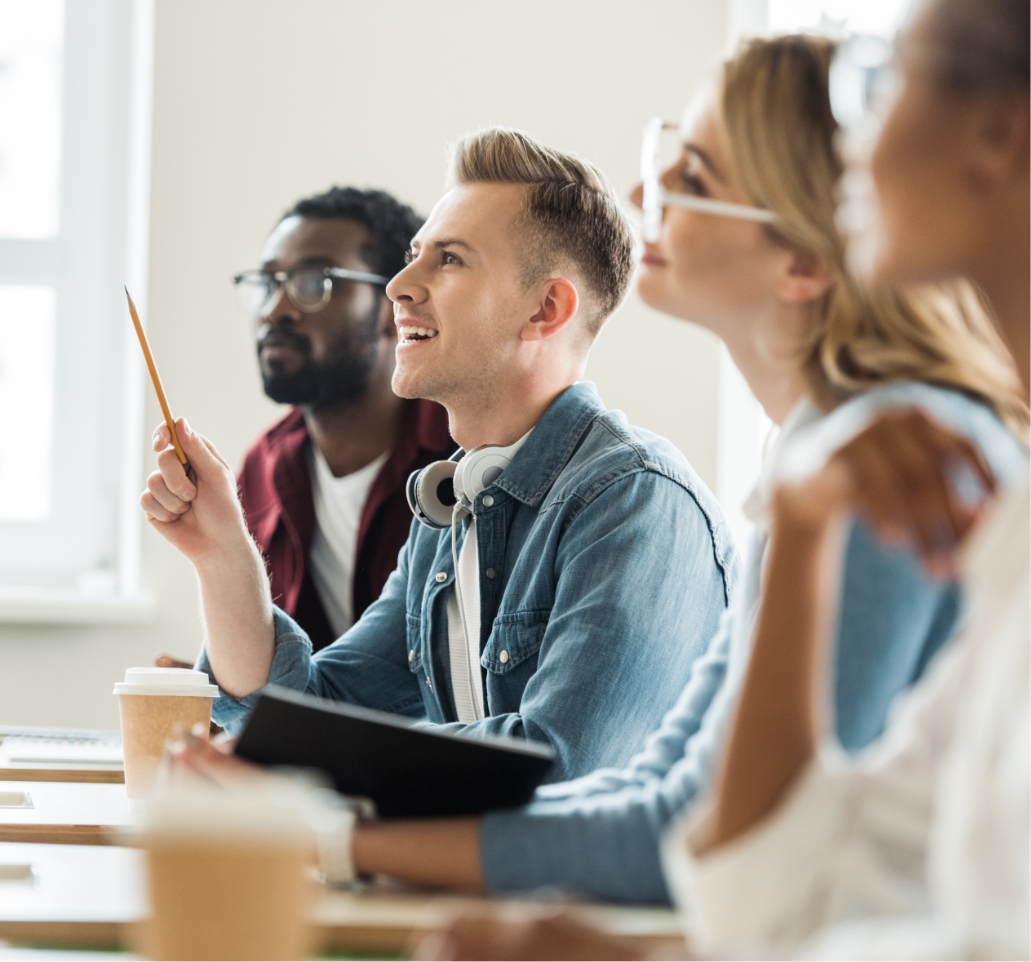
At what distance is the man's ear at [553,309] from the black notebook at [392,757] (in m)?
1.12

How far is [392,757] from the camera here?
3.03 ft

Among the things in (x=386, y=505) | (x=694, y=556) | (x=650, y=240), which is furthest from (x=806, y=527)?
(x=386, y=505)

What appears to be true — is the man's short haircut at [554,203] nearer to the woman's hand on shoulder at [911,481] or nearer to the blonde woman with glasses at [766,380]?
the blonde woman with glasses at [766,380]

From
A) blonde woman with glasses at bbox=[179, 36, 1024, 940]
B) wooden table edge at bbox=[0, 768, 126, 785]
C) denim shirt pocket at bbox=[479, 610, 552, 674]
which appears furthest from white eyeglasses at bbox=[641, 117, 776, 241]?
wooden table edge at bbox=[0, 768, 126, 785]

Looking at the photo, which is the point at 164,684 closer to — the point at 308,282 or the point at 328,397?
the point at 328,397

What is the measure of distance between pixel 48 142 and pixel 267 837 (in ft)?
11.0

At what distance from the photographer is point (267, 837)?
21.3 inches

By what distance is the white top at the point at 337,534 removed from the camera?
2.66 metres

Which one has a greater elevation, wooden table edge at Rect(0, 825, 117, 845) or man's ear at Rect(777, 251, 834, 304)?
man's ear at Rect(777, 251, 834, 304)

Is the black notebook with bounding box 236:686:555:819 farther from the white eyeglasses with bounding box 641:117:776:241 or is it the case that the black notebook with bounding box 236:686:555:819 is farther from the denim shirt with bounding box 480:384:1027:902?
the white eyeglasses with bounding box 641:117:776:241

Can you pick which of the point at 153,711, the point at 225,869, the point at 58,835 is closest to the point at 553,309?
the point at 153,711

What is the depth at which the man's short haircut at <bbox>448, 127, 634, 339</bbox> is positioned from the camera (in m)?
2.01

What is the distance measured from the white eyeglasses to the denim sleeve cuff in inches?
34.6

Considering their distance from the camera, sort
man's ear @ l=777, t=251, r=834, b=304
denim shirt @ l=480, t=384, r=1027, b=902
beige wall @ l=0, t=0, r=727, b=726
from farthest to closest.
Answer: beige wall @ l=0, t=0, r=727, b=726, man's ear @ l=777, t=251, r=834, b=304, denim shirt @ l=480, t=384, r=1027, b=902
